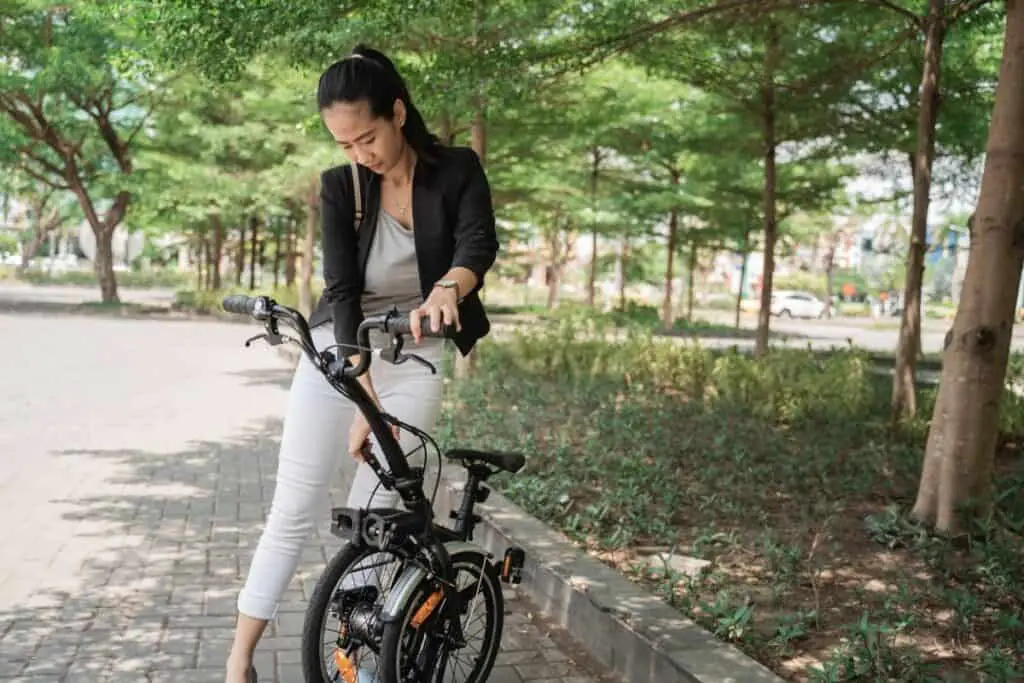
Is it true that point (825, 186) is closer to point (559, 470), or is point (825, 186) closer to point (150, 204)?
point (559, 470)

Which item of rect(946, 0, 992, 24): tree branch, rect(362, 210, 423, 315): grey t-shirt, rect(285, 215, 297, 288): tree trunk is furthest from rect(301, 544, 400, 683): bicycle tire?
rect(285, 215, 297, 288): tree trunk

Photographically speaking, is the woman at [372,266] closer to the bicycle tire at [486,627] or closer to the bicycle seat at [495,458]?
the bicycle seat at [495,458]

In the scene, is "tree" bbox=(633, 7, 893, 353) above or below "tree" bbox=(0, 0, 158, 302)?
below

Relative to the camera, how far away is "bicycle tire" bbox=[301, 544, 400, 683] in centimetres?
280

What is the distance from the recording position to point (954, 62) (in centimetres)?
1088

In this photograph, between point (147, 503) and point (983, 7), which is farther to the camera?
point (983, 7)

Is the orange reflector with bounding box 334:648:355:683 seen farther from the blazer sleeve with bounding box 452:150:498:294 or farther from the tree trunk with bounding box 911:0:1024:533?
the tree trunk with bounding box 911:0:1024:533

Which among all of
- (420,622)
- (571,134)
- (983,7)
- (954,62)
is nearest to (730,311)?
(571,134)

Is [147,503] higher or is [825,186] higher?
[825,186]

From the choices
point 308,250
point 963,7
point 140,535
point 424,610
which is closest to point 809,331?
point 308,250

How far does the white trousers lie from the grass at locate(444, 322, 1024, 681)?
157 centimetres

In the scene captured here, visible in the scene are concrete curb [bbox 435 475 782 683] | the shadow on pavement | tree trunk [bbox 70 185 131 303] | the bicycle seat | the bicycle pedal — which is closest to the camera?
the bicycle seat

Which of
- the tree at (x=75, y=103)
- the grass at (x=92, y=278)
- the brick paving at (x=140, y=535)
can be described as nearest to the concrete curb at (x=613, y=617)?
the brick paving at (x=140, y=535)

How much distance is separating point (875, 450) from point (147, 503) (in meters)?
5.03
